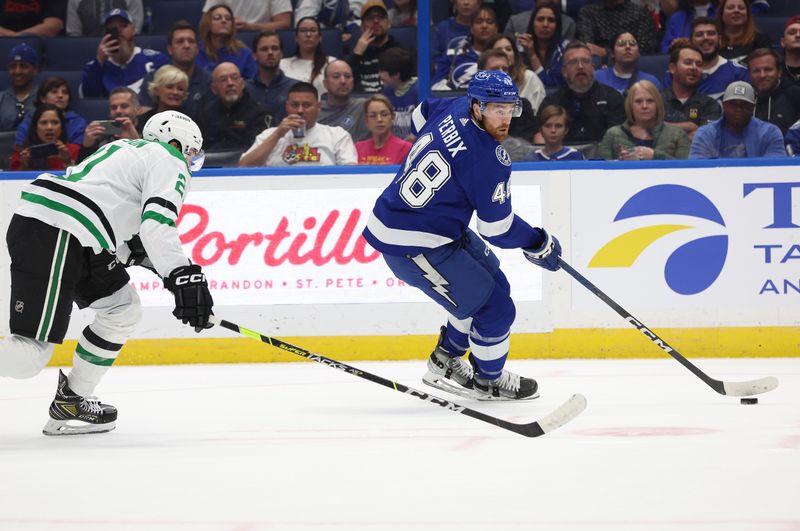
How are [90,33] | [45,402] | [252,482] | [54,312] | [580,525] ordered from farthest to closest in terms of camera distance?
[90,33], [45,402], [54,312], [252,482], [580,525]

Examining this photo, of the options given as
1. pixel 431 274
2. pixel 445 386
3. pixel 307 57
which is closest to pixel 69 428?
pixel 431 274

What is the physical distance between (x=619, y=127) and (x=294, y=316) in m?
1.98

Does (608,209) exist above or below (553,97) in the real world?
below

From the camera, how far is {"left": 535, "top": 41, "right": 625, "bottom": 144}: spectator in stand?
20.7 ft

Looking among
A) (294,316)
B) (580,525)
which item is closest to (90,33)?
(294,316)

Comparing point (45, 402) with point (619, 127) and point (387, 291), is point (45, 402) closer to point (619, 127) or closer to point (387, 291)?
point (387, 291)

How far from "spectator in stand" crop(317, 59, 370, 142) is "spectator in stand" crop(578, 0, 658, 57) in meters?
1.44

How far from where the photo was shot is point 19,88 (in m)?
7.01

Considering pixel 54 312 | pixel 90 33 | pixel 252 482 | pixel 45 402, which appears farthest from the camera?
pixel 90 33

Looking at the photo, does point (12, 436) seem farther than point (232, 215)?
No

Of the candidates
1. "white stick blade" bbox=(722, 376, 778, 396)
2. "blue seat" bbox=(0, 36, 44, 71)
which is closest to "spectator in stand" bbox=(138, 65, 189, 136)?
"blue seat" bbox=(0, 36, 44, 71)

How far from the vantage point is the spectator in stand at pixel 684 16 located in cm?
704

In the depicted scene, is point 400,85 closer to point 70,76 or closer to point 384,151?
point 384,151

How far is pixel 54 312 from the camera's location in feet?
12.0
